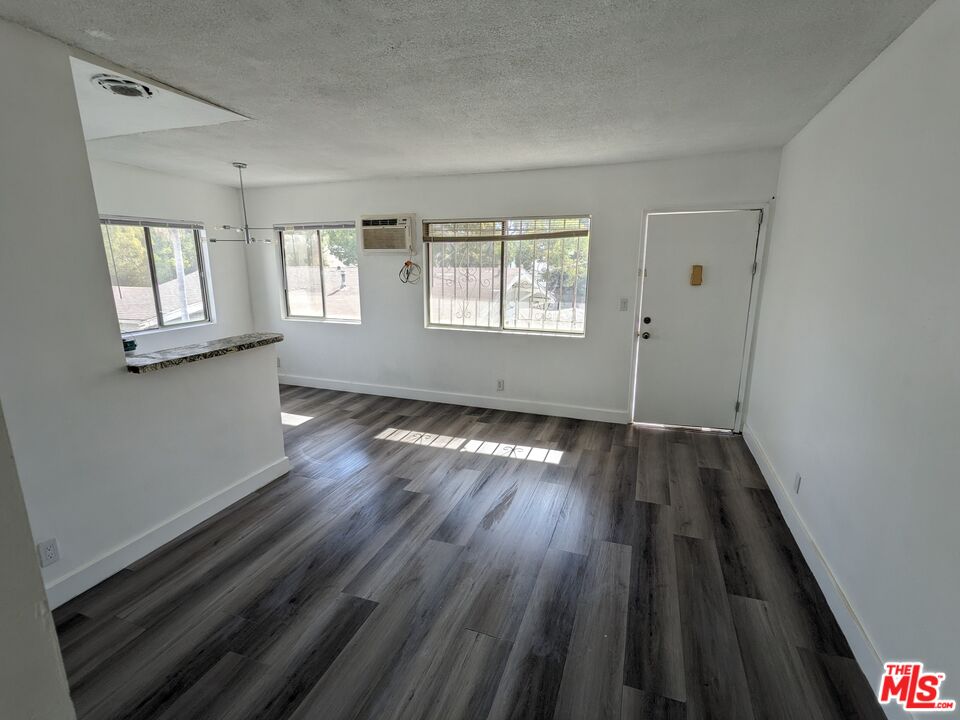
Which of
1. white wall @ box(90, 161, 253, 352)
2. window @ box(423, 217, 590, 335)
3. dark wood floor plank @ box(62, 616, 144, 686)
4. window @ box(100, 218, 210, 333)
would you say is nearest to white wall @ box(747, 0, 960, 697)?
window @ box(423, 217, 590, 335)

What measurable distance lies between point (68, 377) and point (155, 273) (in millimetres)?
3059

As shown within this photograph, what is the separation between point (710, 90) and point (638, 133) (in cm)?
72

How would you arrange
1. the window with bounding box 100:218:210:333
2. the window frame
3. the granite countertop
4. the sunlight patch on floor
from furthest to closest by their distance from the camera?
the window frame → the window with bounding box 100:218:210:333 → the sunlight patch on floor → the granite countertop

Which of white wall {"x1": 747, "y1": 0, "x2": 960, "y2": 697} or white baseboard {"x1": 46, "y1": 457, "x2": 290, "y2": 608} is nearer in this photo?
white wall {"x1": 747, "y1": 0, "x2": 960, "y2": 697}

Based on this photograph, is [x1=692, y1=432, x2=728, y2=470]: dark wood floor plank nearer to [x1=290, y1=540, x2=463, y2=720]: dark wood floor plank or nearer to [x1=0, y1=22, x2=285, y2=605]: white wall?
[x1=290, y1=540, x2=463, y2=720]: dark wood floor plank

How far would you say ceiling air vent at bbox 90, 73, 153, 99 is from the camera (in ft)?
6.81

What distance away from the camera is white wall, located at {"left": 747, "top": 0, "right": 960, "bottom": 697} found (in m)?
1.35

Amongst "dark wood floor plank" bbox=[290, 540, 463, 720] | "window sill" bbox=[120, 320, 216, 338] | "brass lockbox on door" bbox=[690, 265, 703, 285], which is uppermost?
"brass lockbox on door" bbox=[690, 265, 703, 285]

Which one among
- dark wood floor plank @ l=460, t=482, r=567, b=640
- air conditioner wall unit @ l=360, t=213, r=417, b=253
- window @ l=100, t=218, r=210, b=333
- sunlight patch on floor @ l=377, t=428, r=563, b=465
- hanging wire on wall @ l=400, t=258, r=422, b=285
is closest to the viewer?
dark wood floor plank @ l=460, t=482, r=567, b=640

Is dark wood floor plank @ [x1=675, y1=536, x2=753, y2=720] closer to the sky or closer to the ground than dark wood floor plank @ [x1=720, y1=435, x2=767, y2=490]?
closer to the ground

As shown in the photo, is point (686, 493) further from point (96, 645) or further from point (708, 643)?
point (96, 645)

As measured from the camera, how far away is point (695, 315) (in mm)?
3809
